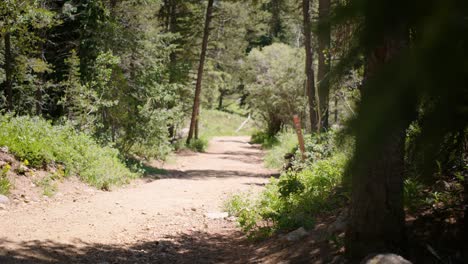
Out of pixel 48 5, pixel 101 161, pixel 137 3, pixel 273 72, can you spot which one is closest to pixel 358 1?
pixel 101 161

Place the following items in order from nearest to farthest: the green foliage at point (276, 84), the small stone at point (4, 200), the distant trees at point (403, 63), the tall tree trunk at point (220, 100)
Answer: the distant trees at point (403, 63)
the small stone at point (4, 200)
the green foliage at point (276, 84)
the tall tree trunk at point (220, 100)

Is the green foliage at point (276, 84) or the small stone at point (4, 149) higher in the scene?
the green foliage at point (276, 84)

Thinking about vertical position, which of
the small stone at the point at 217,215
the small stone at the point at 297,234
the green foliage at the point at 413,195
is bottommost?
the small stone at the point at 217,215

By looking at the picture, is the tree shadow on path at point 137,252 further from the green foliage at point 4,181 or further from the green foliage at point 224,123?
the green foliage at point 224,123

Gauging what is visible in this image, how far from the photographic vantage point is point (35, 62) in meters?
11.2

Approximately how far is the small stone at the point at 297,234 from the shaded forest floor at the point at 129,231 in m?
0.19

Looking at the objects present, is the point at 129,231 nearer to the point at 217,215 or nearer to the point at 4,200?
the point at 217,215

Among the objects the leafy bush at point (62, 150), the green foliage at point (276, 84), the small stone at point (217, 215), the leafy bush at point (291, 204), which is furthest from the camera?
the green foliage at point (276, 84)

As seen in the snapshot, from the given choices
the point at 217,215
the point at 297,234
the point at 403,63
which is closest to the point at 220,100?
the point at 217,215

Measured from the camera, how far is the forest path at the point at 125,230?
5.37 metres

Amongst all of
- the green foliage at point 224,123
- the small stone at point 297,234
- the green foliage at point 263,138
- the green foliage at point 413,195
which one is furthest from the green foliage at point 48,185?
the green foliage at point 224,123

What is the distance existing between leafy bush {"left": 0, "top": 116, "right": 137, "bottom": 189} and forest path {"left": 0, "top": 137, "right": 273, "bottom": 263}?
0.70 meters

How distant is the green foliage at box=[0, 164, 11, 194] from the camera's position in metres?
7.29

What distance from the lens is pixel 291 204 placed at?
667 centimetres
